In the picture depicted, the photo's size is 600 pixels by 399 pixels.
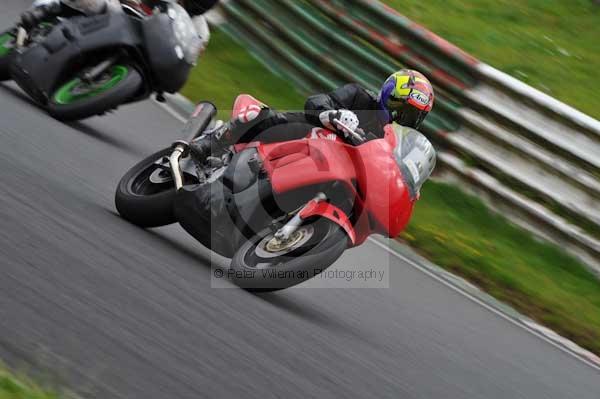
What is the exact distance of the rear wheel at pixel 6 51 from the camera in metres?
8.73

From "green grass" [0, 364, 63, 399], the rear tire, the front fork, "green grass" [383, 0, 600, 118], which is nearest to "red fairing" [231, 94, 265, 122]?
the front fork

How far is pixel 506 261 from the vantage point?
919 cm

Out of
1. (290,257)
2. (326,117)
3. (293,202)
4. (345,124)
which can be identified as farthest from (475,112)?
(290,257)

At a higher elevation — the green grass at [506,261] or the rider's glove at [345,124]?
the rider's glove at [345,124]

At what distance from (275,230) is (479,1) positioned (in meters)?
8.57

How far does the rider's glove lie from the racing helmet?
1.39ft

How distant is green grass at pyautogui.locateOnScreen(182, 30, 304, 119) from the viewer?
11328mm

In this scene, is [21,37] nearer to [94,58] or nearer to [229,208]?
[94,58]

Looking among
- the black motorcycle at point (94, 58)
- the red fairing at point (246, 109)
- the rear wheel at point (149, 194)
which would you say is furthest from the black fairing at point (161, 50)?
the red fairing at point (246, 109)

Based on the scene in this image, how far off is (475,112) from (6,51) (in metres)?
3.89

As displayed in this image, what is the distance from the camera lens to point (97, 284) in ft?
15.6

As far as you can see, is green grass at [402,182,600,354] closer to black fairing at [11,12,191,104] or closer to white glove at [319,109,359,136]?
black fairing at [11,12,191,104]

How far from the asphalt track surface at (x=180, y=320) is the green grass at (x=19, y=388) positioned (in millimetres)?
150

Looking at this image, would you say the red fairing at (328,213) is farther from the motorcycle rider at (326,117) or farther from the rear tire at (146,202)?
the rear tire at (146,202)
